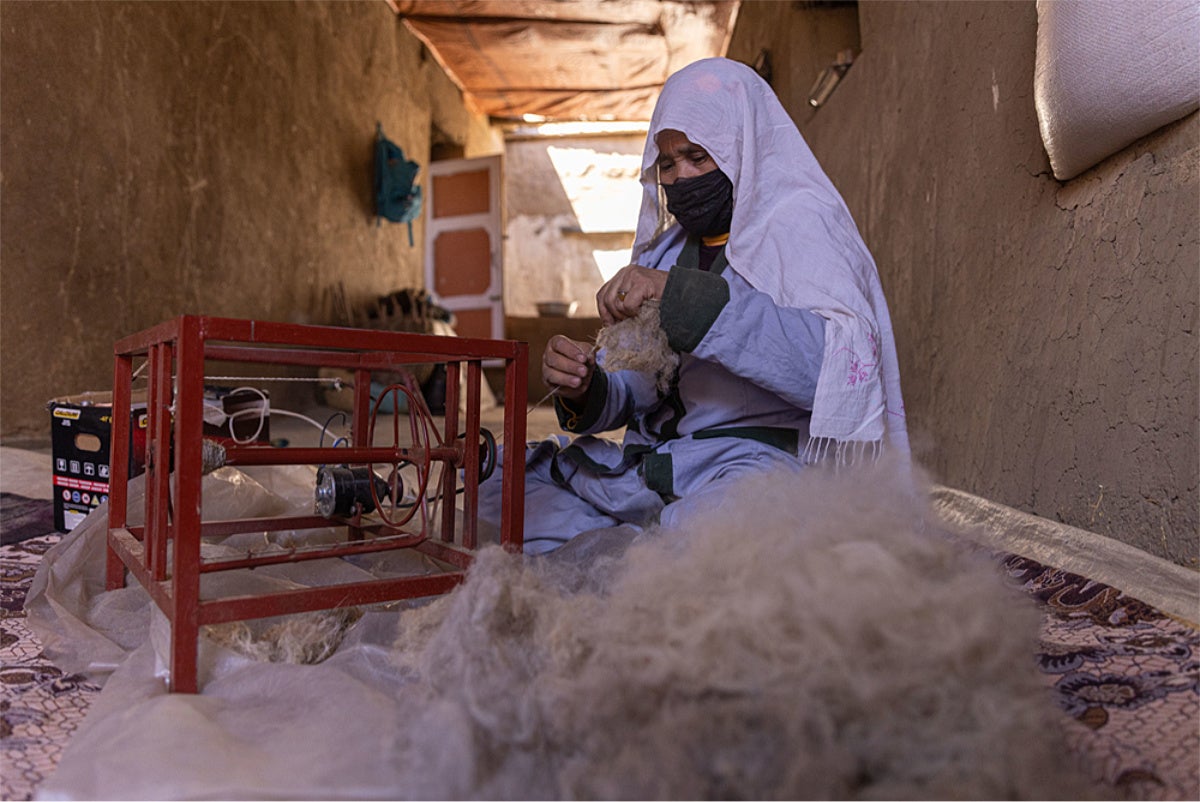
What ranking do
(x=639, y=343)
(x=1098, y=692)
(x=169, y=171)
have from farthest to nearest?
(x=169, y=171) < (x=639, y=343) < (x=1098, y=692)

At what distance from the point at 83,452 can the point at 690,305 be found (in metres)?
1.75

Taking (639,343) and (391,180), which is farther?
(391,180)

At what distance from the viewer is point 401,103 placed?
765 centimetres

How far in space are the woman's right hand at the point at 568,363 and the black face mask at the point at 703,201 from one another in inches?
15.8

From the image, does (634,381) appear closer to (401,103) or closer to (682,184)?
(682,184)

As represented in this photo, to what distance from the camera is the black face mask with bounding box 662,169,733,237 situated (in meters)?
1.76

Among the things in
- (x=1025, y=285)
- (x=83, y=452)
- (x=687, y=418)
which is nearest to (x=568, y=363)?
(x=687, y=418)

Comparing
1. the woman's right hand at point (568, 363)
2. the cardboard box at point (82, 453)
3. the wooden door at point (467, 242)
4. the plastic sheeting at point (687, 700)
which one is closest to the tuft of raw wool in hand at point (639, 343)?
the woman's right hand at point (568, 363)

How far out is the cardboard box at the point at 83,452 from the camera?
212cm

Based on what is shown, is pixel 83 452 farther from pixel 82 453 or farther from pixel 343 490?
pixel 343 490

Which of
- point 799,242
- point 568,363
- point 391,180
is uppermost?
point 391,180

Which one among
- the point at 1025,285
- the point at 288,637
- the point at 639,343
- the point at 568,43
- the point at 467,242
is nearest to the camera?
the point at 288,637

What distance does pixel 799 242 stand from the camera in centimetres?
163

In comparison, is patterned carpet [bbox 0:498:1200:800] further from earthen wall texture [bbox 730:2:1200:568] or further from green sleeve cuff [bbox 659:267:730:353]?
green sleeve cuff [bbox 659:267:730:353]
